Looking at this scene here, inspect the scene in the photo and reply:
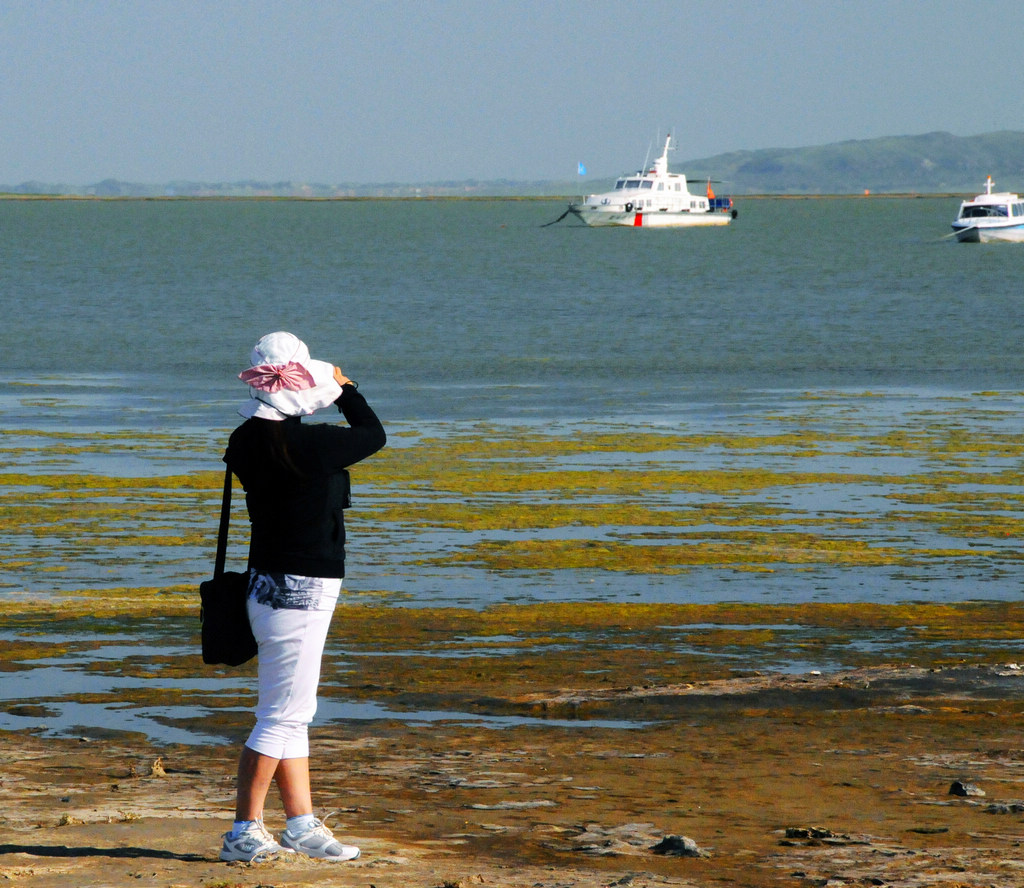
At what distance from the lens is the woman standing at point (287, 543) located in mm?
5531

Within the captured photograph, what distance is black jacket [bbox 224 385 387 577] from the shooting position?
5516mm

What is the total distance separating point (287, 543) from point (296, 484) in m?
0.19

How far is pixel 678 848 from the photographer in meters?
5.74

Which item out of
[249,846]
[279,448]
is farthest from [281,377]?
[249,846]

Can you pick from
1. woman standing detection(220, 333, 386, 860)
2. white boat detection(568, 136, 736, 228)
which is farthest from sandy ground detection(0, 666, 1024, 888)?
white boat detection(568, 136, 736, 228)

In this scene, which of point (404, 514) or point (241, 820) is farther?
point (404, 514)

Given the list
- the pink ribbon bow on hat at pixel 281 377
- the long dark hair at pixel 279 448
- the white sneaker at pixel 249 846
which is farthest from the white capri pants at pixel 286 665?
the pink ribbon bow on hat at pixel 281 377

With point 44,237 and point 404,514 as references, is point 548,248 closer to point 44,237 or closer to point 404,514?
point 44,237

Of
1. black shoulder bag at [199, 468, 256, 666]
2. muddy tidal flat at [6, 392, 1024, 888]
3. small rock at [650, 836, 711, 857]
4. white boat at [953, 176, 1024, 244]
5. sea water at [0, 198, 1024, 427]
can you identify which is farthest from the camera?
white boat at [953, 176, 1024, 244]

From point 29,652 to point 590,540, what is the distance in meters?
4.73

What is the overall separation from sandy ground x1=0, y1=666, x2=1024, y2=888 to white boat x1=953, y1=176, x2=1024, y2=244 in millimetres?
81846

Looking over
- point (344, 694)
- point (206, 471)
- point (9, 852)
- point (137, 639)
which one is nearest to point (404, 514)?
point (206, 471)

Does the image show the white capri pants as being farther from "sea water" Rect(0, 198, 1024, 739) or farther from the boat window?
the boat window

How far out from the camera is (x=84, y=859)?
219 inches
